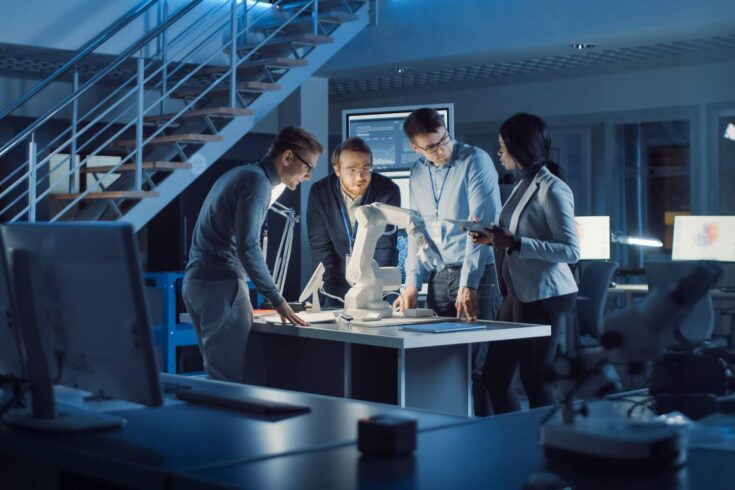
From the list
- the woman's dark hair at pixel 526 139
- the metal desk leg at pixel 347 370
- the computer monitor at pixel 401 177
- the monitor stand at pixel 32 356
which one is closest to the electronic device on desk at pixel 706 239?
the computer monitor at pixel 401 177

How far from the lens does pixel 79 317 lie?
2.11 meters

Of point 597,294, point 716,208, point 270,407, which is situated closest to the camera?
point 270,407

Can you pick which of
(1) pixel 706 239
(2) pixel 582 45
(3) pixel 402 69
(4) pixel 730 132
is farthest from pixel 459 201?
(4) pixel 730 132

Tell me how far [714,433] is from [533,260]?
73.6 inches

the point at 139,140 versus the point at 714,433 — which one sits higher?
the point at 139,140

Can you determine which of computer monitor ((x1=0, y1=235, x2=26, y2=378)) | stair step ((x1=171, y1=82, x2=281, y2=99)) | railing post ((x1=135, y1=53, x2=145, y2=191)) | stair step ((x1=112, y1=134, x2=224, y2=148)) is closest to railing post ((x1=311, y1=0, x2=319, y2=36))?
stair step ((x1=171, y1=82, x2=281, y2=99))

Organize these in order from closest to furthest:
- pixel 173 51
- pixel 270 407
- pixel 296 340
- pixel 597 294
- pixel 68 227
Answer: pixel 68 227, pixel 270 407, pixel 296 340, pixel 597 294, pixel 173 51

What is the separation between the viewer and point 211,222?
12.7 ft

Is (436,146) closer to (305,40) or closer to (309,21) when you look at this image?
(305,40)

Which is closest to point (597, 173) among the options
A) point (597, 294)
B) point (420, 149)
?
point (597, 294)

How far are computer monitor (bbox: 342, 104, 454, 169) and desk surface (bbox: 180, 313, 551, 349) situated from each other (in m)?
3.47

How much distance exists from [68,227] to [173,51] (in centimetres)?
590

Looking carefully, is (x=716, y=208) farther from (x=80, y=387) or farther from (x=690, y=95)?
(x=80, y=387)

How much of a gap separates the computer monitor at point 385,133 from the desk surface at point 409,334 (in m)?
3.47
